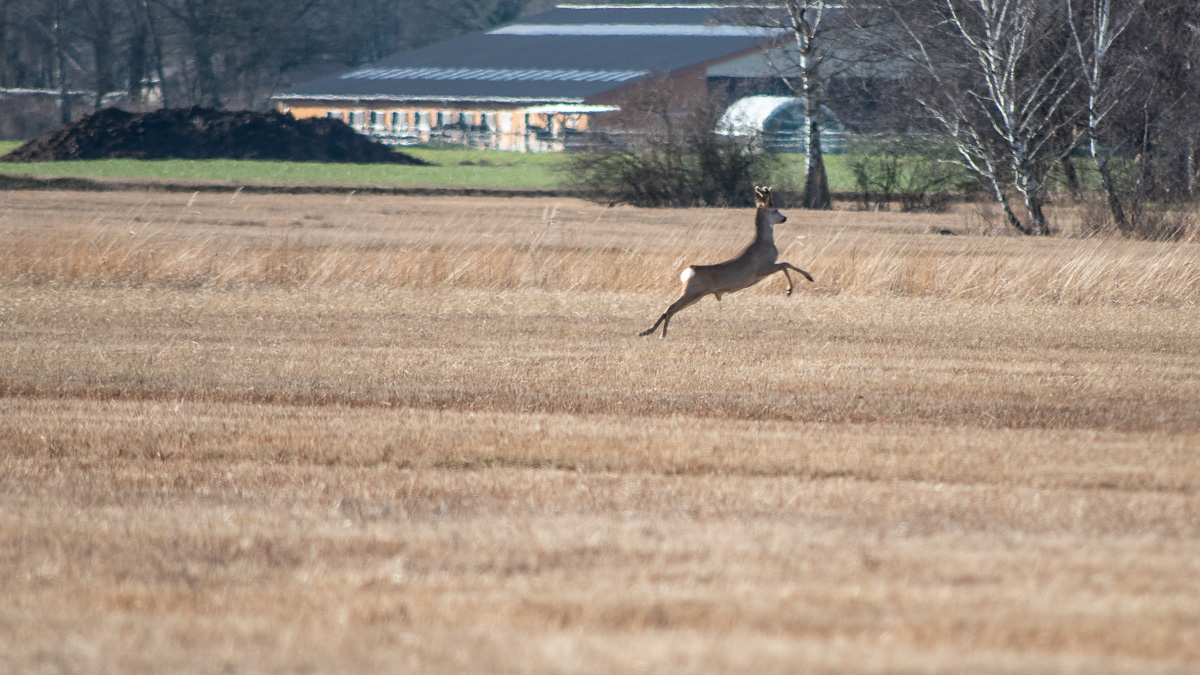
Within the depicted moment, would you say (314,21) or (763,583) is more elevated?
(314,21)

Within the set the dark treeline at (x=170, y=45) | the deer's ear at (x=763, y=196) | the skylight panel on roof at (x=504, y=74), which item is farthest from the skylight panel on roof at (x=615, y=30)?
the deer's ear at (x=763, y=196)

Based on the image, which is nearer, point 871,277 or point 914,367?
point 914,367

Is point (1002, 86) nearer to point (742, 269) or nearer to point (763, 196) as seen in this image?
point (763, 196)

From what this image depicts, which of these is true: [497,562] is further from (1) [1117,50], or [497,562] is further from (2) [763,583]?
(1) [1117,50]

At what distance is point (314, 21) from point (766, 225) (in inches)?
3991

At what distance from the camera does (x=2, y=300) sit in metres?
17.2

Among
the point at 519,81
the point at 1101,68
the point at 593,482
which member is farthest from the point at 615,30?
the point at 593,482

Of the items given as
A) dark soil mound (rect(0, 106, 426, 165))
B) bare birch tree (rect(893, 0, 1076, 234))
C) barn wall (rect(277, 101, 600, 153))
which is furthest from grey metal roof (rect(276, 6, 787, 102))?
bare birch tree (rect(893, 0, 1076, 234))

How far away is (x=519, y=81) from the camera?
8712 cm

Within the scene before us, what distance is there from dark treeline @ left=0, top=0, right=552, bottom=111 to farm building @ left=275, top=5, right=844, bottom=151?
565 centimetres

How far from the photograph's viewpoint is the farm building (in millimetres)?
82938

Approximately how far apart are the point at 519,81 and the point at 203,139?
28666 mm

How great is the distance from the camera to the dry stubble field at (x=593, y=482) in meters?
4.69

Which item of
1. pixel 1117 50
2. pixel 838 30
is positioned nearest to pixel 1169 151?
pixel 1117 50
